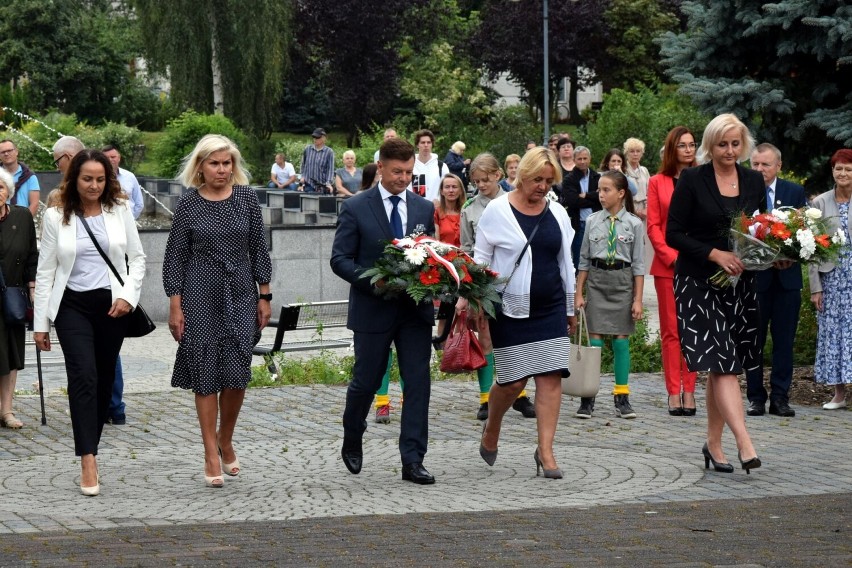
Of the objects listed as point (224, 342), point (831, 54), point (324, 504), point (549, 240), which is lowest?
point (324, 504)

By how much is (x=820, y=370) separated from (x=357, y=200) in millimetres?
4624

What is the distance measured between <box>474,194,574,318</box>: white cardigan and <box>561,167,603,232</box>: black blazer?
26.5ft

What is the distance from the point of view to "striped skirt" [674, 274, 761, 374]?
8.36m

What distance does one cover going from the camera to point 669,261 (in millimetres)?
10945

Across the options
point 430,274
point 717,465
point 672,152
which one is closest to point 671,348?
point 672,152

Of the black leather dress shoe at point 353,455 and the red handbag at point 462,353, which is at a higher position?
the red handbag at point 462,353

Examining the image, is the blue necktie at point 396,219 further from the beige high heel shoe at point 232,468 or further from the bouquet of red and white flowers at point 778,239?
the bouquet of red and white flowers at point 778,239

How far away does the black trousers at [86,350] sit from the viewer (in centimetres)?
804

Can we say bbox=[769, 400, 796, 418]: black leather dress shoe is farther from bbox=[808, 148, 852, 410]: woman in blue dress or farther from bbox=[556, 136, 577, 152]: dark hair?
bbox=[556, 136, 577, 152]: dark hair

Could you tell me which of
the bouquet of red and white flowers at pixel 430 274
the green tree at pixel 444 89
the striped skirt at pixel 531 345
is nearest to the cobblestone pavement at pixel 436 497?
the striped skirt at pixel 531 345

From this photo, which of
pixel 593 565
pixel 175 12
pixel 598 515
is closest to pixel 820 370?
pixel 598 515

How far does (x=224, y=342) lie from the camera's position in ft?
26.5

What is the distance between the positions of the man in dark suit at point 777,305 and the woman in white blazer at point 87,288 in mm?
4781

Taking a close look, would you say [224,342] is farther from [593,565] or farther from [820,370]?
[820,370]
